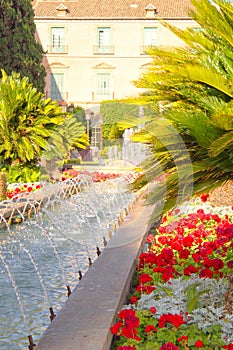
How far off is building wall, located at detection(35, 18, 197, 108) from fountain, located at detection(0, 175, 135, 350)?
25.9 metres

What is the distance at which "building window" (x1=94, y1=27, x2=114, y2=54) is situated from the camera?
4209cm

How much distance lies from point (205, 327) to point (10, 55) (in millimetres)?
24340

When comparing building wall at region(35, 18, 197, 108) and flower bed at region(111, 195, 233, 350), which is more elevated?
building wall at region(35, 18, 197, 108)

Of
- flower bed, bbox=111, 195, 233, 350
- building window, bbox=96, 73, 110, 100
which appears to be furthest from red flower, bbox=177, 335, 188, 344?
building window, bbox=96, 73, 110, 100

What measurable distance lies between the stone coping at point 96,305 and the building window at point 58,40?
120 feet

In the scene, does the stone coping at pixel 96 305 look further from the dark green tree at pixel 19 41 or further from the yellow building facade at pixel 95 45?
the yellow building facade at pixel 95 45

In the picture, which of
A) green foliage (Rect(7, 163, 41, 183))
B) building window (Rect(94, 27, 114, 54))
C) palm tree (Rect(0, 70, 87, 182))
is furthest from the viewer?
building window (Rect(94, 27, 114, 54))

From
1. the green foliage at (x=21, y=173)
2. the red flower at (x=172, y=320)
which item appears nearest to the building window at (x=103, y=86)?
the green foliage at (x=21, y=173)

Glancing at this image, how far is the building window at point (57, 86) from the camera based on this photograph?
139 ft

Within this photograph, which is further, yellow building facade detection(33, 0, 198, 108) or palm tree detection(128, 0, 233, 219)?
yellow building facade detection(33, 0, 198, 108)

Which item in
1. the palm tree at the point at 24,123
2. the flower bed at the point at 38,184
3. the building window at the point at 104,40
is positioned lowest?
the flower bed at the point at 38,184

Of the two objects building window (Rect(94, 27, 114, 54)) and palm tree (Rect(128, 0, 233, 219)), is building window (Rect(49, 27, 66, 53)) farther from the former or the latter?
palm tree (Rect(128, 0, 233, 219))

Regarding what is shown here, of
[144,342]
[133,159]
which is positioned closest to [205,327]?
[144,342]

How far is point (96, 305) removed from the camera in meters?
4.62
